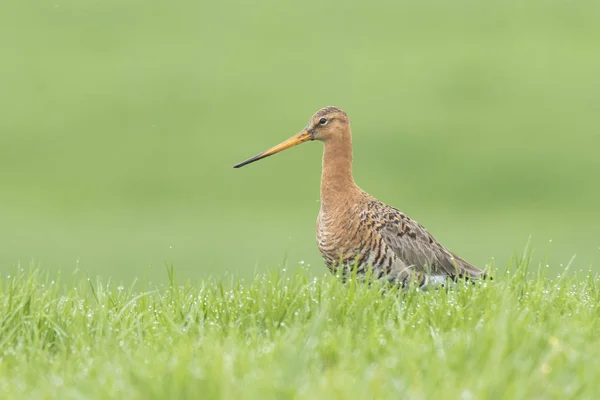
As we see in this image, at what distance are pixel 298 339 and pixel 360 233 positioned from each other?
2.35 meters

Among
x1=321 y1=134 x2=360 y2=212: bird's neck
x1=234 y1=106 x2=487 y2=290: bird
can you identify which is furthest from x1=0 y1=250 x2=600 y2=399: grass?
x1=321 y1=134 x2=360 y2=212: bird's neck

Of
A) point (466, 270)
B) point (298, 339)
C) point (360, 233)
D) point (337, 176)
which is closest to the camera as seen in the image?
point (298, 339)

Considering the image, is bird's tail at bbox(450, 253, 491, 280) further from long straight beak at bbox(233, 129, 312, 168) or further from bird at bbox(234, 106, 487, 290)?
long straight beak at bbox(233, 129, 312, 168)

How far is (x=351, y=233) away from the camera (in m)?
6.89

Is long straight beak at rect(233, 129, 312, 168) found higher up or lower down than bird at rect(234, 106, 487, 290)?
higher up

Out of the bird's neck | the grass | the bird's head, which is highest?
the bird's head

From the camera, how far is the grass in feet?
12.2

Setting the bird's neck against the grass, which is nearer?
the grass

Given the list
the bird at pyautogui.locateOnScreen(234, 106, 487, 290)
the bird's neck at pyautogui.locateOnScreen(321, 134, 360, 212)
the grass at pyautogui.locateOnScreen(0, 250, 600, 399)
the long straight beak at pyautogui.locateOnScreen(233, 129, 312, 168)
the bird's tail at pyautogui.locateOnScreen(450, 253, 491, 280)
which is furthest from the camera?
the bird's tail at pyautogui.locateOnScreen(450, 253, 491, 280)

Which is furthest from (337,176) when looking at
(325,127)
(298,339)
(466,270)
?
(298,339)

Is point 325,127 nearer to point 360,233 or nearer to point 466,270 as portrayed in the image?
point 360,233

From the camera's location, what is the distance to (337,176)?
7238 millimetres

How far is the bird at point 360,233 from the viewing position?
6.88m

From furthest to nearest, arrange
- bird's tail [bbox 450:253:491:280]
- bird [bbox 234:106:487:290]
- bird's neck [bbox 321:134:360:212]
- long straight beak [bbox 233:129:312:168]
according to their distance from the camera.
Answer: bird's tail [bbox 450:253:491:280] < long straight beak [bbox 233:129:312:168] < bird's neck [bbox 321:134:360:212] < bird [bbox 234:106:487:290]
